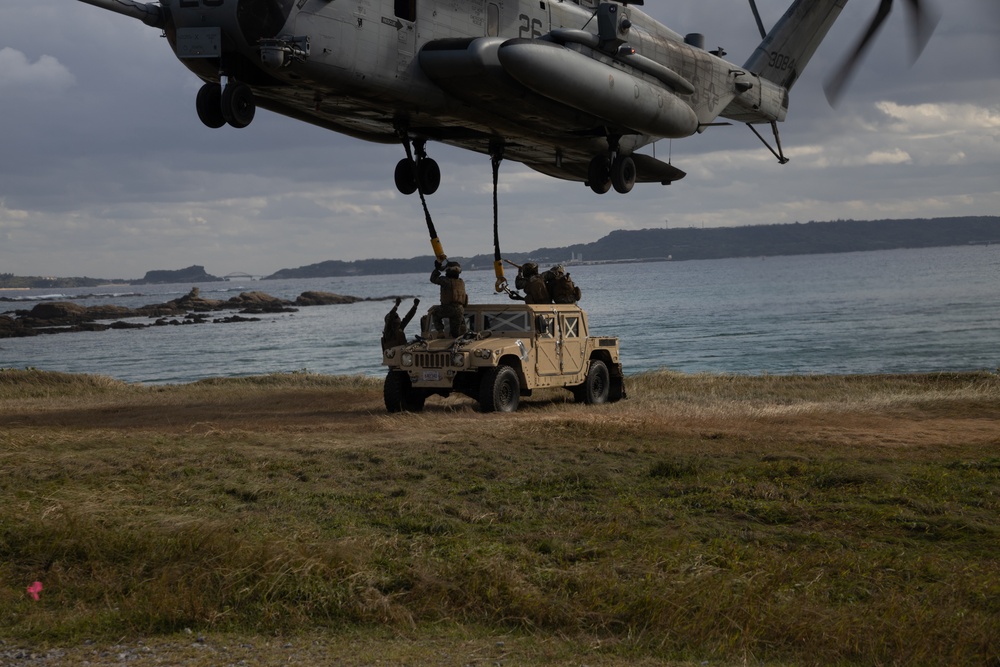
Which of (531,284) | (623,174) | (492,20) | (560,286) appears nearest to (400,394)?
(531,284)

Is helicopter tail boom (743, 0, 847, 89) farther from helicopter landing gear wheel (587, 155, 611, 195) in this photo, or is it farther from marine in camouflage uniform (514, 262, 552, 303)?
marine in camouflage uniform (514, 262, 552, 303)

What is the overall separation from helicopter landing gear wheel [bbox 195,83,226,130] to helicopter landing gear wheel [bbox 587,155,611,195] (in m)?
7.37

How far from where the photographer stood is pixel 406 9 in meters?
16.0

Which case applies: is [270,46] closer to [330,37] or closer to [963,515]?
[330,37]

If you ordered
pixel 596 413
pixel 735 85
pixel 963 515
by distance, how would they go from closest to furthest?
pixel 963 515 < pixel 596 413 < pixel 735 85

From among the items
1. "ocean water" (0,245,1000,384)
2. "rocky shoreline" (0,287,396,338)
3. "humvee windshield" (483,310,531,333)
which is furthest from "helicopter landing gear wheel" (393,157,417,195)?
"rocky shoreline" (0,287,396,338)

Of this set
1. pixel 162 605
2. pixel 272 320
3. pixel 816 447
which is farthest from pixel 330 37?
pixel 272 320

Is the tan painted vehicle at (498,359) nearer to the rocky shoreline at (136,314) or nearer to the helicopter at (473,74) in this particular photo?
the helicopter at (473,74)

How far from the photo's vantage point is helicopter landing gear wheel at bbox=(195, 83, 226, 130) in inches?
566

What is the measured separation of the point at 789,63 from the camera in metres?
24.6

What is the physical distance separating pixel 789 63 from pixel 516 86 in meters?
10.6

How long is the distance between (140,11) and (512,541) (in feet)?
29.9

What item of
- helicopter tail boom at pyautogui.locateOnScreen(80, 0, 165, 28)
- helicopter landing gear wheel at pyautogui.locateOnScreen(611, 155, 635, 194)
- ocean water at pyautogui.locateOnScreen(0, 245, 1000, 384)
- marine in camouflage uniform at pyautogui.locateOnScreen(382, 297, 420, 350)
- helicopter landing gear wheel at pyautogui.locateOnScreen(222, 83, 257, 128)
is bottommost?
ocean water at pyautogui.locateOnScreen(0, 245, 1000, 384)

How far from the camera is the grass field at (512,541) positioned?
690cm
